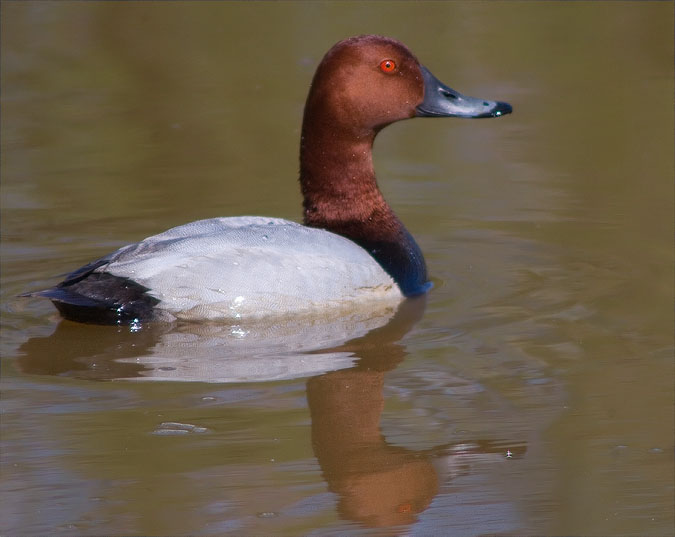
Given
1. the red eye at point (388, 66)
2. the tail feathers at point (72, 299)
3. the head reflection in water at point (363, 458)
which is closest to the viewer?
the head reflection in water at point (363, 458)

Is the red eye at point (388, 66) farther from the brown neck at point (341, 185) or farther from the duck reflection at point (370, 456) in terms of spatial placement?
the duck reflection at point (370, 456)

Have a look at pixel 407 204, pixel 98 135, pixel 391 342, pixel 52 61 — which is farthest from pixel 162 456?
pixel 52 61

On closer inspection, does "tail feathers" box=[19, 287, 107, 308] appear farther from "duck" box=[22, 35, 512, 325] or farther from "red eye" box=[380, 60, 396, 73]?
"red eye" box=[380, 60, 396, 73]

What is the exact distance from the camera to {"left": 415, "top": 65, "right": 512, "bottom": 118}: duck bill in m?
5.99

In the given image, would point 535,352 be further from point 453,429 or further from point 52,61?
point 52,61

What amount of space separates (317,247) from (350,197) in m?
0.60

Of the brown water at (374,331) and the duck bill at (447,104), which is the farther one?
the duck bill at (447,104)

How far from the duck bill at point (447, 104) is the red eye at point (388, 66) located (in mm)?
177

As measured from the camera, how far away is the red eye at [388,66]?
5.91 metres

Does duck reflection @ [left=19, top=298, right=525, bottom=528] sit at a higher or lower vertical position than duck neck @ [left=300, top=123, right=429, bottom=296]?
lower

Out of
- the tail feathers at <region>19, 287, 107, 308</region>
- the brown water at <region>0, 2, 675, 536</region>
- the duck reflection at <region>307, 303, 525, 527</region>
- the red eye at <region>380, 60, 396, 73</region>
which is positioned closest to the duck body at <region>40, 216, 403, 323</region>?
the tail feathers at <region>19, 287, 107, 308</region>

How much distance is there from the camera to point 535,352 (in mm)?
5047

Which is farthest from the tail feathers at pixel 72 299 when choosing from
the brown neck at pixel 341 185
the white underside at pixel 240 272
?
the brown neck at pixel 341 185

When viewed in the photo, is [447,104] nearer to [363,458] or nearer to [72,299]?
[72,299]
